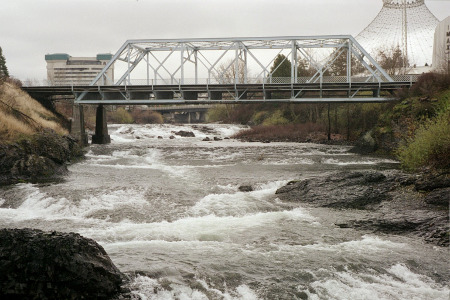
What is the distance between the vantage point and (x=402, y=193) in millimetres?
14352

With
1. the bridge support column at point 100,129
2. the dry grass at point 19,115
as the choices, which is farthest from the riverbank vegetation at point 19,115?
the bridge support column at point 100,129

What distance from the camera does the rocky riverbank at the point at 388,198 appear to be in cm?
1152

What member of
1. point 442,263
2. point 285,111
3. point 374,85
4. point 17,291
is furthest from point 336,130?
point 17,291

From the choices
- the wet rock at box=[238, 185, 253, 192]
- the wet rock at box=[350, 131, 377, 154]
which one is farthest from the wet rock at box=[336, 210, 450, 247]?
the wet rock at box=[350, 131, 377, 154]

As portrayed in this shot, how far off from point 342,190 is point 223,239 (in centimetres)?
642

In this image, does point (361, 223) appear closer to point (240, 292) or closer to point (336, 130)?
point (240, 292)

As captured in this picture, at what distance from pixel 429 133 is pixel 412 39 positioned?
99.2 metres

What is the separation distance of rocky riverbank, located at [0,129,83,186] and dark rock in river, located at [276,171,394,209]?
12162 mm

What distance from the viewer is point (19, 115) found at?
101 feet

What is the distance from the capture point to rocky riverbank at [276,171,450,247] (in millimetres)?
11523

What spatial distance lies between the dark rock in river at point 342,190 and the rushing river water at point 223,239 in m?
Result: 0.75

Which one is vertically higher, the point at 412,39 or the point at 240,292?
the point at 412,39

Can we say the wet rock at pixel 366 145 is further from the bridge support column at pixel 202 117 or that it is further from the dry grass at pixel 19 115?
the bridge support column at pixel 202 117

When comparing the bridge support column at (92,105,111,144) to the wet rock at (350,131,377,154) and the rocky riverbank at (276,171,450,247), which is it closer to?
the wet rock at (350,131,377,154)
